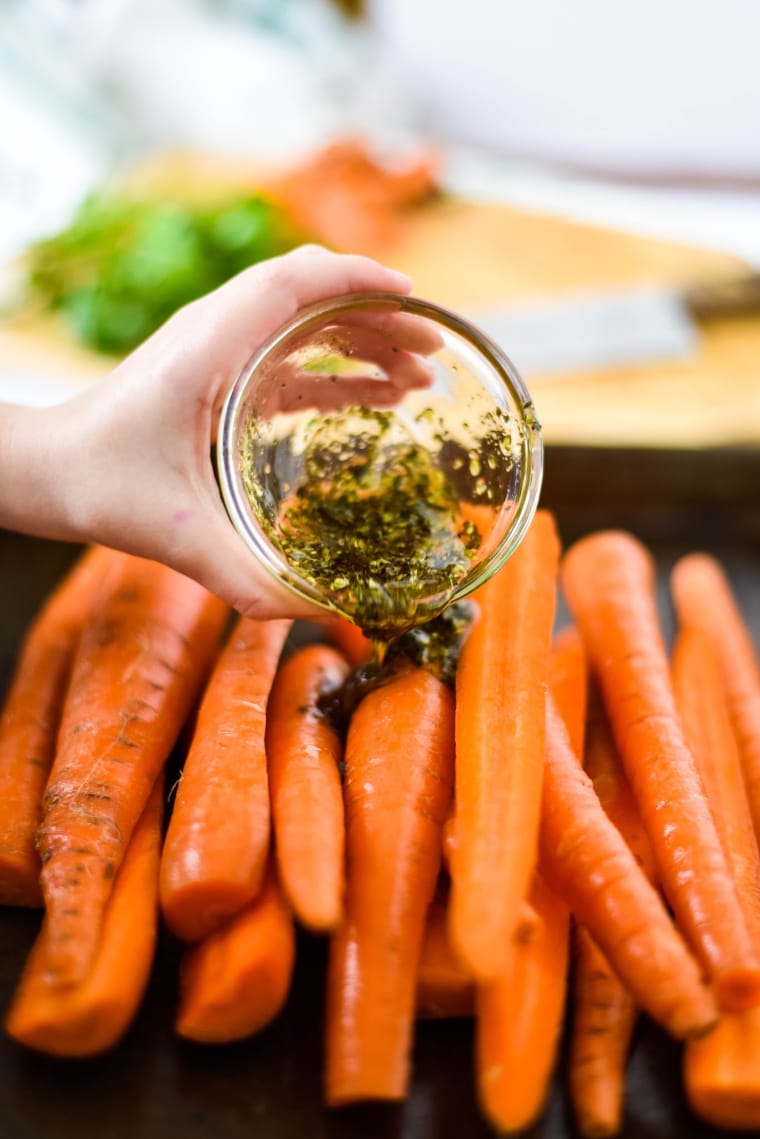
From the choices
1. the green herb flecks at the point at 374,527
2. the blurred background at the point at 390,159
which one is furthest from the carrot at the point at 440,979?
the blurred background at the point at 390,159

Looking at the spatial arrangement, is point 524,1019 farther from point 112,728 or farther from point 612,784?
point 112,728

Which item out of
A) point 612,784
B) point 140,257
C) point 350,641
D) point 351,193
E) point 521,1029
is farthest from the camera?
point 351,193

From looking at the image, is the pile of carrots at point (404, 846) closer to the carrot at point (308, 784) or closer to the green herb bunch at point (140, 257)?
the carrot at point (308, 784)

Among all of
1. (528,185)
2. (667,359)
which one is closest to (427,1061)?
(667,359)

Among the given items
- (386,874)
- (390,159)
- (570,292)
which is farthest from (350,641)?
(390,159)

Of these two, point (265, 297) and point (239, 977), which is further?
point (265, 297)

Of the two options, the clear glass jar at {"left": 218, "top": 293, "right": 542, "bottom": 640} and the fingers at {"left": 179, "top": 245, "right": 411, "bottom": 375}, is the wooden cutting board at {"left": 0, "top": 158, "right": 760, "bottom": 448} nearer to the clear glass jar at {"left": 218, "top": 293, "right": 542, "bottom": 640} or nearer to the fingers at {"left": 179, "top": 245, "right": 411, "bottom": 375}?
the clear glass jar at {"left": 218, "top": 293, "right": 542, "bottom": 640}

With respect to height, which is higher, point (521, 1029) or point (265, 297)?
point (265, 297)
